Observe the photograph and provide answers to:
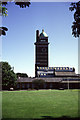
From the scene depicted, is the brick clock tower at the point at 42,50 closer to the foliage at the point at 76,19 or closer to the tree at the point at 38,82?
the tree at the point at 38,82

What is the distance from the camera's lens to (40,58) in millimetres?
105938

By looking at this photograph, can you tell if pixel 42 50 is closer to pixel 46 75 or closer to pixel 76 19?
pixel 46 75

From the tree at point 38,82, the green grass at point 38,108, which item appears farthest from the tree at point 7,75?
the green grass at point 38,108

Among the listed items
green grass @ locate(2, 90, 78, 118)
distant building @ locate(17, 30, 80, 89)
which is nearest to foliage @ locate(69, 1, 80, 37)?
green grass @ locate(2, 90, 78, 118)

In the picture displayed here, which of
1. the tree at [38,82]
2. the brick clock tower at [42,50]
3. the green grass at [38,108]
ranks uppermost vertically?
the brick clock tower at [42,50]

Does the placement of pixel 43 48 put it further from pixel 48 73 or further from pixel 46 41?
pixel 48 73

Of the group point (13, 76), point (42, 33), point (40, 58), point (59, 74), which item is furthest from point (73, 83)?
point (42, 33)

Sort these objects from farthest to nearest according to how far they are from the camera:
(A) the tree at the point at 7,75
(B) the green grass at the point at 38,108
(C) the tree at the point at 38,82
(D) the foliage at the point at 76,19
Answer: (C) the tree at the point at 38,82 < (A) the tree at the point at 7,75 < (B) the green grass at the point at 38,108 < (D) the foliage at the point at 76,19

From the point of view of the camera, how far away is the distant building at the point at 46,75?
7512 cm

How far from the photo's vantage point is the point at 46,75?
87.4 metres

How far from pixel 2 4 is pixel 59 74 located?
267 feet

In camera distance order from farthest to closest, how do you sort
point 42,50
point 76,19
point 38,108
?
point 42,50 → point 38,108 → point 76,19

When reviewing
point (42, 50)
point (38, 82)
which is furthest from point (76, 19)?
point (42, 50)

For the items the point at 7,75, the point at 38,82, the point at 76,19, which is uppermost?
the point at 76,19
